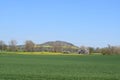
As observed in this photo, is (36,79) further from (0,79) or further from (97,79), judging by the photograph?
(97,79)

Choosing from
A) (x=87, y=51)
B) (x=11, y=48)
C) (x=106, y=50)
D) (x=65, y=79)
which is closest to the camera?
(x=65, y=79)

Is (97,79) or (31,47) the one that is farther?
(31,47)

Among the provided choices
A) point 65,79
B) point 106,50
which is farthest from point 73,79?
point 106,50

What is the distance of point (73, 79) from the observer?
2505 cm

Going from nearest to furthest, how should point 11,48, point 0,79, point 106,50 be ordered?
1. point 0,79
2. point 106,50
3. point 11,48

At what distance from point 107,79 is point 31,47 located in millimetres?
175102

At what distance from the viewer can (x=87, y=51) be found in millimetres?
183250

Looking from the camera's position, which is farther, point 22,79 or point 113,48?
point 113,48

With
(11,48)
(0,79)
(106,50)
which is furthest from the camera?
(11,48)

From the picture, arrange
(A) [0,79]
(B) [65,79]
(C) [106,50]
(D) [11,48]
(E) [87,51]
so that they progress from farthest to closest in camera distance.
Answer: (D) [11,48], (E) [87,51], (C) [106,50], (B) [65,79], (A) [0,79]

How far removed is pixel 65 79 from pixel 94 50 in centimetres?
17386

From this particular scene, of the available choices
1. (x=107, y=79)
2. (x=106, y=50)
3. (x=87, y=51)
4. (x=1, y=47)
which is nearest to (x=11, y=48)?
(x=1, y=47)

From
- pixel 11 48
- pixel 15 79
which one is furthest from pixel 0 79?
pixel 11 48

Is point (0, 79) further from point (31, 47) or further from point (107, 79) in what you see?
point (31, 47)
